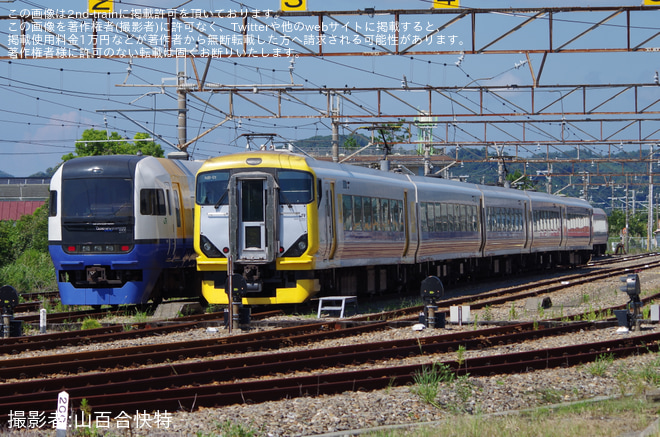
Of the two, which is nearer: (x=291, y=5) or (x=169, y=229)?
(x=169, y=229)

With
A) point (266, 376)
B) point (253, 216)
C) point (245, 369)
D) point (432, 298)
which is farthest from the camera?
point (253, 216)

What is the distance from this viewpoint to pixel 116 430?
797 cm

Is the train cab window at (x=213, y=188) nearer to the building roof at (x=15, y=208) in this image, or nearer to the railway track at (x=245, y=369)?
the railway track at (x=245, y=369)

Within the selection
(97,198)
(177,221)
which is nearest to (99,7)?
(97,198)

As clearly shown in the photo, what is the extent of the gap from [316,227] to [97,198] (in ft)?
13.8

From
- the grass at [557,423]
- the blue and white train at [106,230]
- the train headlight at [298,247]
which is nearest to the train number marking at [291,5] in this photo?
the blue and white train at [106,230]

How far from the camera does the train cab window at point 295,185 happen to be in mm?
18484

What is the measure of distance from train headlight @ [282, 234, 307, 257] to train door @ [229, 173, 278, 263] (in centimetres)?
32

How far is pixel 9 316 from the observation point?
15.1 meters

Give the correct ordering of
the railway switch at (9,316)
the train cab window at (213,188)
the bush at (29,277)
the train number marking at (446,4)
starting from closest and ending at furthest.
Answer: the railway switch at (9,316) → the train cab window at (213,188) → the train number marking at (446,4) → the bush at (29,277)

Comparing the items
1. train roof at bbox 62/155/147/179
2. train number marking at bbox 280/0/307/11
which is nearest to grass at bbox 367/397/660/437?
train roof at bbox 62/155/147/179

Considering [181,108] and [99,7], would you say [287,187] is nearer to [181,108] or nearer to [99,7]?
[99,7]

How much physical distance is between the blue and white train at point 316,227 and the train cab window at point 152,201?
942 millimetres

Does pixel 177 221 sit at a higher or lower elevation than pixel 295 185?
lower
